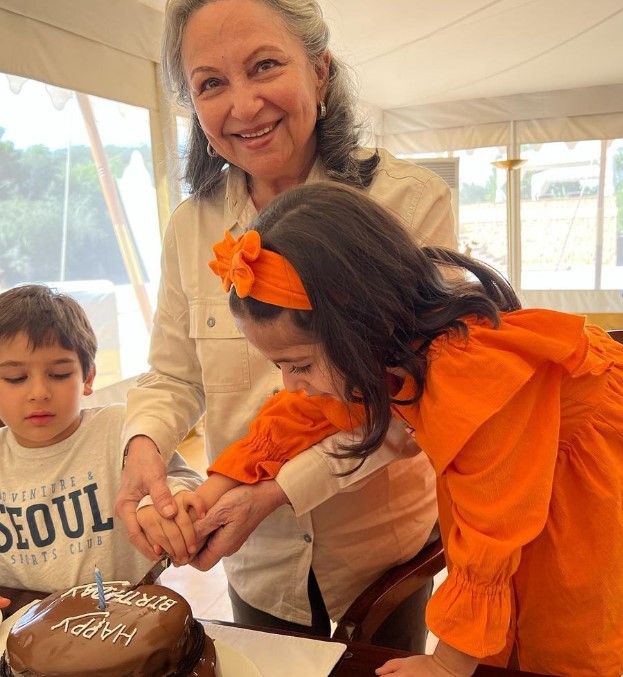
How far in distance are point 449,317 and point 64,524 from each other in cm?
93

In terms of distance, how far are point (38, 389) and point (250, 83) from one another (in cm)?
75

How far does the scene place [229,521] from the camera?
3.29 ft

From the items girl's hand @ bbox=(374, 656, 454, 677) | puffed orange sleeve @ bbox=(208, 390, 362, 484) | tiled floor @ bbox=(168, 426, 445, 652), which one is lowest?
tiled floor @ bbox=(168, 426, 445, 652)

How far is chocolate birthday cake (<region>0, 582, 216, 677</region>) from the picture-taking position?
2.21 feet

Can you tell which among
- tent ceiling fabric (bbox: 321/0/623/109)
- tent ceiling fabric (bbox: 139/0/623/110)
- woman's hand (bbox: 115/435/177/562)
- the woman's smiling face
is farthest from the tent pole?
woman's hand (bbox: 115/435/177/562)

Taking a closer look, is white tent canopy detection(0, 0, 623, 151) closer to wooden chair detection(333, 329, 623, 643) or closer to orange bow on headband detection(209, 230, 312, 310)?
orange bow on headband detection(209, 230, 312, 310)

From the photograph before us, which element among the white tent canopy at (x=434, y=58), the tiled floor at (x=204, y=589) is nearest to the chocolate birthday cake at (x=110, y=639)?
the white tent canopy at (x=434, y=58)

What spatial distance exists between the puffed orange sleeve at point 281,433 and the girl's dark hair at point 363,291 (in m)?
0.15

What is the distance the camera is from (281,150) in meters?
1.12

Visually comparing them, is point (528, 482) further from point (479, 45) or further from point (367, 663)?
point (479, 45)

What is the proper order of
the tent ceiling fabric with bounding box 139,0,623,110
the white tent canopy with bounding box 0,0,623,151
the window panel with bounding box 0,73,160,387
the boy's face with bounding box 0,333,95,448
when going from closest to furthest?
the boy's face with bounding box 0,333,95,448 < the window panel with bounding box 0,73,160,387 < the white tent canopy with bounding box 0,0,623,151 < the tent ceiling fabric with bounding box 139,0,623,110

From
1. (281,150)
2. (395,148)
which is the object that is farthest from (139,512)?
(395,148)

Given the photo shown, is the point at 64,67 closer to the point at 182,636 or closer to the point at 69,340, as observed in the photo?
the point at 69,340

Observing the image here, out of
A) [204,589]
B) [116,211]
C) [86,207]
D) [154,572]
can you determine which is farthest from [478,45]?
[154,572]
